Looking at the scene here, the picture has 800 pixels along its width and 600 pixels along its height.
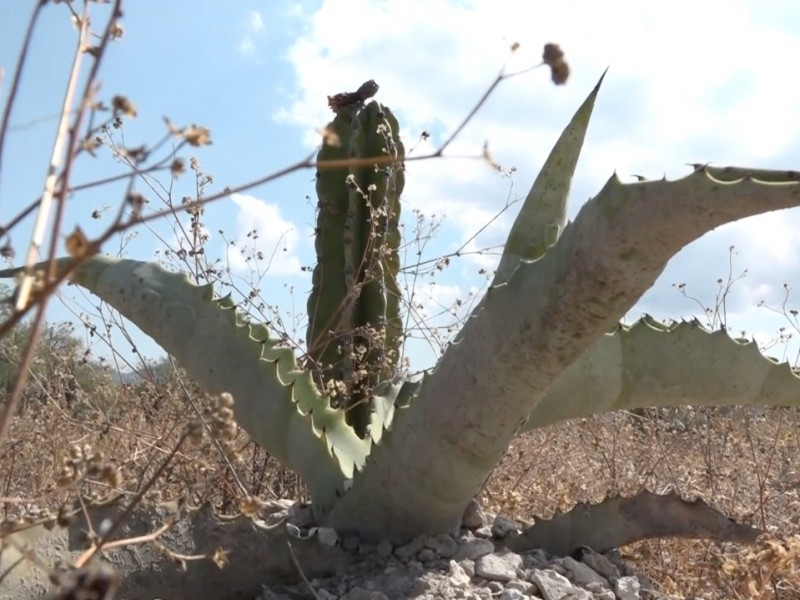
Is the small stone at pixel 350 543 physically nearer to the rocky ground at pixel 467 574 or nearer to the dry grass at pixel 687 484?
the rocky ground at pixel 467 574

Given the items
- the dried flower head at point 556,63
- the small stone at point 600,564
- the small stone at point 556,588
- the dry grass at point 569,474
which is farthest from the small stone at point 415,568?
the dried flower head at point 556,63

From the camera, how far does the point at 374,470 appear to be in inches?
73.9

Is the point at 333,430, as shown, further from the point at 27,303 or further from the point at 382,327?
the point at 27,303

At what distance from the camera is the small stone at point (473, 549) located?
1.90 m

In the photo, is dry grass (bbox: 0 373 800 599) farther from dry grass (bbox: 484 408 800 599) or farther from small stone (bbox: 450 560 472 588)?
small stone (bbox: 450 560 472 588)

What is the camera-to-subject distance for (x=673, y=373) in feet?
6.43

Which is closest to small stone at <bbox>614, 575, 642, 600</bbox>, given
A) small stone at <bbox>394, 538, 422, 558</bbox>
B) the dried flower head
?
small stone at <bbox>394, 538, 422, 558</bbox>

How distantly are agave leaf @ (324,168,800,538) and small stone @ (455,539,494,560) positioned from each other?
0.19 ft

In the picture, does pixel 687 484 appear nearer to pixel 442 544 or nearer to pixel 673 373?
pixel 673 373

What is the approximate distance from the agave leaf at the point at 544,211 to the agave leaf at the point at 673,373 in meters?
0.26

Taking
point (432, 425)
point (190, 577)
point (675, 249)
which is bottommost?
point (190, 577)

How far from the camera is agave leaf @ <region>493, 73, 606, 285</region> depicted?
2029 millimetres

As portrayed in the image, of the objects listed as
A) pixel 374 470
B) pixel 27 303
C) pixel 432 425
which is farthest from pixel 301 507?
pixel 27 303

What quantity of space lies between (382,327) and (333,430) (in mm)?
861
